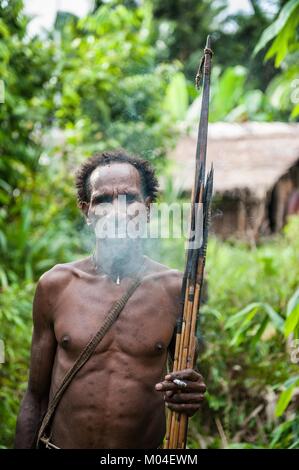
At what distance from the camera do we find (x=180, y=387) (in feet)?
5.00

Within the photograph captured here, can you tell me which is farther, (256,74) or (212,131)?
(256,74)

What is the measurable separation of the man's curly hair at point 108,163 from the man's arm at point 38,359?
0.32m

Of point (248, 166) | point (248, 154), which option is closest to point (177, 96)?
point (248, 154)

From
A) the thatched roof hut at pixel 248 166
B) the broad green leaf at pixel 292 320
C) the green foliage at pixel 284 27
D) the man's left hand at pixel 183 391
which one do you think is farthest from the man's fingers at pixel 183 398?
the thatched roof hut at pixel 248 166

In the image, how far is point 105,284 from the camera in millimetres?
1887

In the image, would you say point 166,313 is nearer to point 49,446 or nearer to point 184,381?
point 184,381

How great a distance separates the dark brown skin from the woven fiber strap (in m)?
0.02

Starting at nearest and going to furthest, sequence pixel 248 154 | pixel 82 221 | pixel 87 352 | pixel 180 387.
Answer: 1. pixel 180 387
2. pixel 87 352
3. pixel 82 221
4. pixel 248 154

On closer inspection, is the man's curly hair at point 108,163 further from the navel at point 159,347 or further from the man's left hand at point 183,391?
the man's left hand at point 183,391

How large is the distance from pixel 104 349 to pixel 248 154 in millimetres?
8462

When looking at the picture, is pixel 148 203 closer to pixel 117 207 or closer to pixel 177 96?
pixel 117 207

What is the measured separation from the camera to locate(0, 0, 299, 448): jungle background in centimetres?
363
